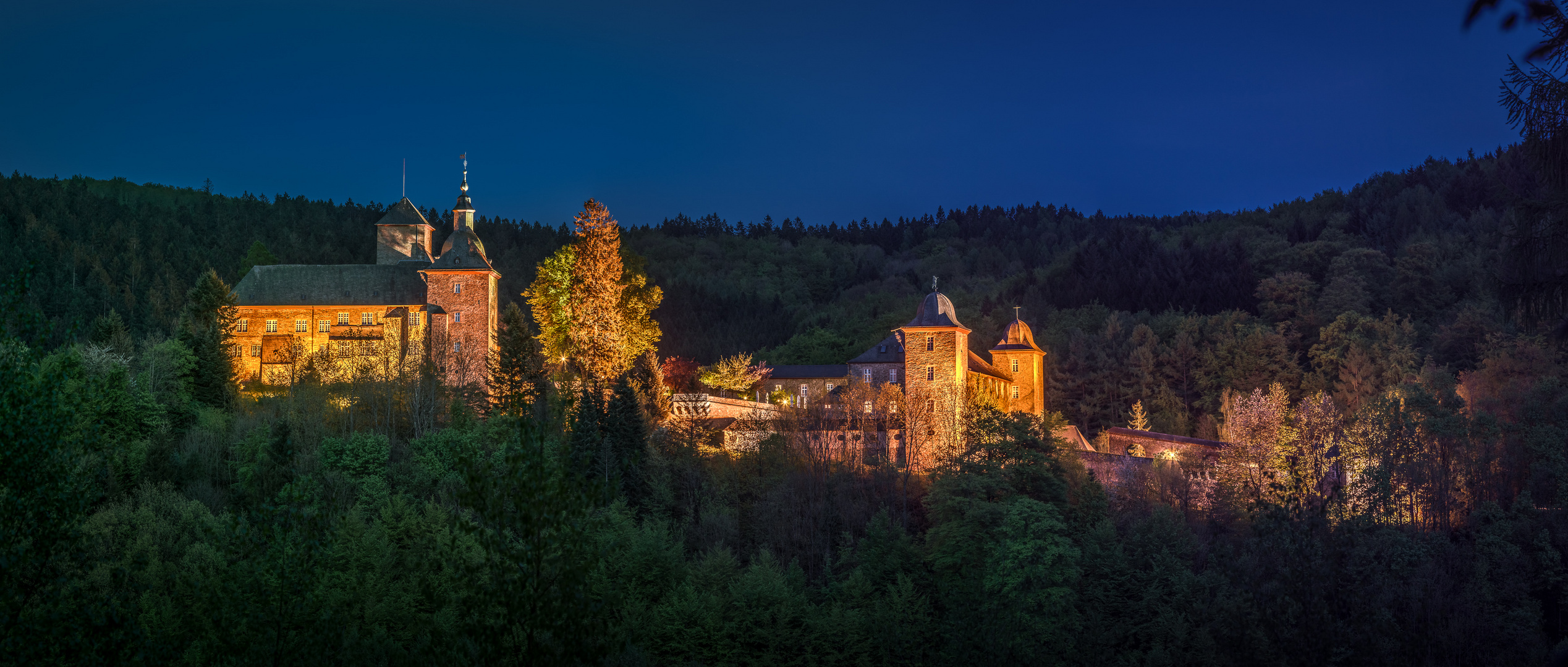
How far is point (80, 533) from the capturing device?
18406mm

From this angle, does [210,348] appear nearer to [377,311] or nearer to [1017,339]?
[377,311]

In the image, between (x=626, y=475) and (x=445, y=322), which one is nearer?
(x=626, y=475)

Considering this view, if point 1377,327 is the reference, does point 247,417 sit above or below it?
below

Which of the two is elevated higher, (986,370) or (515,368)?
(986,370)

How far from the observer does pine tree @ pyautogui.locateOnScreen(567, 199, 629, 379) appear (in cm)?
4738

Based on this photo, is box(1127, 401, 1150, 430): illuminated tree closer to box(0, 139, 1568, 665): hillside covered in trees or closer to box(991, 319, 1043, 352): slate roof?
box(0, 139, 1568, 665): hillside covered in trees

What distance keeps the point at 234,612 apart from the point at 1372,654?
108 feet

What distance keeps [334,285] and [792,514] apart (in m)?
29.7

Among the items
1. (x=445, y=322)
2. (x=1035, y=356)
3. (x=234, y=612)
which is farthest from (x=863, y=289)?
(x=234, y=612)

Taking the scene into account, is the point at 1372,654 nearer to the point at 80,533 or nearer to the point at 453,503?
the point at 453,503

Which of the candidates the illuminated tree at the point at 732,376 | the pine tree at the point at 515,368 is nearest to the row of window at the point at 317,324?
the pine tree at the point at 515,368

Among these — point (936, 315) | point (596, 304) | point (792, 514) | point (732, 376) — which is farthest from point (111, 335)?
point (936, 315)

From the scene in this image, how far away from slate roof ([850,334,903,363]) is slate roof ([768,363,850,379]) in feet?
3.34

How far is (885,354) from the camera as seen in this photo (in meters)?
63.5
